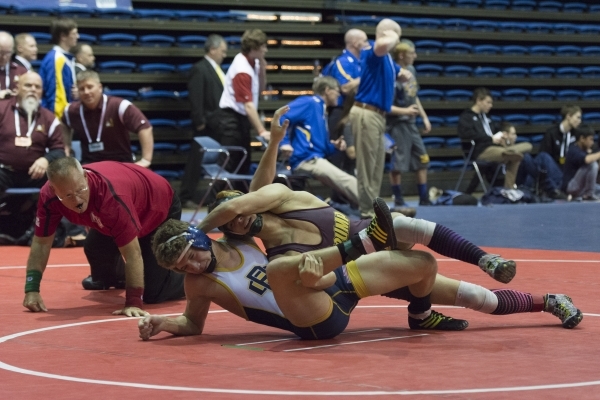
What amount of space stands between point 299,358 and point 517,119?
1245cm

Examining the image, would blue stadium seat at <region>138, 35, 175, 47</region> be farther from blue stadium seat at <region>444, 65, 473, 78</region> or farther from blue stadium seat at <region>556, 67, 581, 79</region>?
blue stadium seat at <region>556, 67, 581, 79</region>

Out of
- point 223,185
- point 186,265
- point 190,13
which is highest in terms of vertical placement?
point 190,13

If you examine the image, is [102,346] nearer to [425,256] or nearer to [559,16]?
[425,256]

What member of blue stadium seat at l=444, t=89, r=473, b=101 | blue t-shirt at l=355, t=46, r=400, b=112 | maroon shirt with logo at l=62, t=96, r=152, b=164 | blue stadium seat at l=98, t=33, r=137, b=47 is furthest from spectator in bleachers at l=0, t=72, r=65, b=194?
blue stadium seat at l=444, t=89, r=473, b=101

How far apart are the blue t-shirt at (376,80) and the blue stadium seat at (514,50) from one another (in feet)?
22.5

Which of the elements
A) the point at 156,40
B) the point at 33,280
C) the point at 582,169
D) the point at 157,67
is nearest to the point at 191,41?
the point at 156,40

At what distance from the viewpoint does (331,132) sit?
448 inches

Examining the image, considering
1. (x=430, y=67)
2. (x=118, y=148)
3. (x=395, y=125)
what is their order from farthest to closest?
(x=430, y=67) → (x=395, y=125) → (x=118, y=148)

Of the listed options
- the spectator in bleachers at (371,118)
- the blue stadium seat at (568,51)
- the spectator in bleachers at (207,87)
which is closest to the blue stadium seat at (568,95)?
the blue stadium seat at (568,51)

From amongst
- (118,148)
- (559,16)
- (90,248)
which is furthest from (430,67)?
(90,248)

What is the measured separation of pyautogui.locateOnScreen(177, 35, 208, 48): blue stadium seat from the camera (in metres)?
12.7

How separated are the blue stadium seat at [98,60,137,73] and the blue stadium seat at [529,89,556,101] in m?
6.82

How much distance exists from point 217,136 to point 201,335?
6960mm

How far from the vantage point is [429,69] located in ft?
49.5
